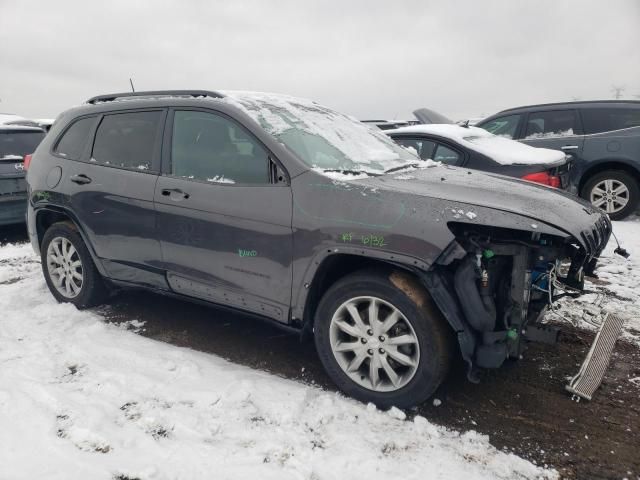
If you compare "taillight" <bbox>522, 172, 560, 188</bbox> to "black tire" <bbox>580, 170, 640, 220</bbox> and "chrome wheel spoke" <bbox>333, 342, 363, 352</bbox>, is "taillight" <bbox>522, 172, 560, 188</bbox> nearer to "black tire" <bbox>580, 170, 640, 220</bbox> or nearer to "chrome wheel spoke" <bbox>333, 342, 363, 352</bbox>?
"black tire" <bbox>580, 170, 640, 220</bbox>

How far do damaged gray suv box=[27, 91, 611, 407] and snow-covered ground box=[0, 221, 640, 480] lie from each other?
12.7 inches

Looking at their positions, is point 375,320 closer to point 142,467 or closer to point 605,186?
point 142,467

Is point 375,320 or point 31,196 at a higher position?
point 31,196

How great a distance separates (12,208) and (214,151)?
4.45 metres

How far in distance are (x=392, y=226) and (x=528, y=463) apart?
133cm

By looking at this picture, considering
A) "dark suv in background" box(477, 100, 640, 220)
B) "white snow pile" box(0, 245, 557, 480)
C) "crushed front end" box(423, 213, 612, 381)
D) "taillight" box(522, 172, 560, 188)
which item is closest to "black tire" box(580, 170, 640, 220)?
"dark suv in background" box(477, 100, 640, 220)

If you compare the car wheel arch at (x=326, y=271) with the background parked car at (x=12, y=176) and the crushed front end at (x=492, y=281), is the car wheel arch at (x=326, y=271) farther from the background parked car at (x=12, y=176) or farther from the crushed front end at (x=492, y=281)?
the background parked car at (x=12, y=176)

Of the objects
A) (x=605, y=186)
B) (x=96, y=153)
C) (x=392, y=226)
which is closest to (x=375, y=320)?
(x=392, y=226)

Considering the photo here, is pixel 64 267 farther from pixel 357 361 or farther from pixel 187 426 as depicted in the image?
pixel 357 361

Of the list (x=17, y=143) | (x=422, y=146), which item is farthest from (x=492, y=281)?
(x=17, y=143)

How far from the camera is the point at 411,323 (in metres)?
2.61

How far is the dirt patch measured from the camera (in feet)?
7.91

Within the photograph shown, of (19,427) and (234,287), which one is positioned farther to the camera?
(234,287)

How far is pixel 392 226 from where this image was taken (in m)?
2.59
